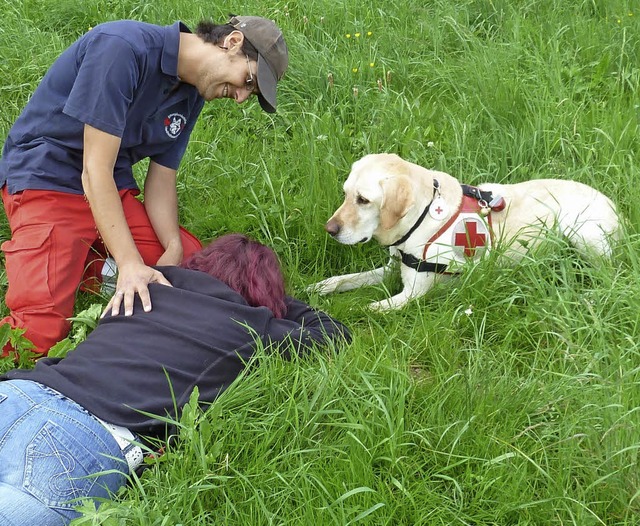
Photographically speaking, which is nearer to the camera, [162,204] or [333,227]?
[333,227]

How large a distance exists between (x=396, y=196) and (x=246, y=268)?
100cm

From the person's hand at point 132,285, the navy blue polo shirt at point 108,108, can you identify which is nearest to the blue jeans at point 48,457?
the person's hand at point 132,285

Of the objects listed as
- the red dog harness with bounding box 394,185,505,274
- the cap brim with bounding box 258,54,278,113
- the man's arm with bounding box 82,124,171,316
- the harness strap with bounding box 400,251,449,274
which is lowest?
the harness strap with bounding box 400,251,449,274

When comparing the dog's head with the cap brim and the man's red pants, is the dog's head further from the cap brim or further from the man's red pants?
the man's red pants

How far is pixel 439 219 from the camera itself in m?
3.48

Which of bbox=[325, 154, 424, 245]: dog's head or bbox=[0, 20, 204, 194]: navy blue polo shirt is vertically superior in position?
bbox=[0, 20, 204, 194]: navy blue polo shirt

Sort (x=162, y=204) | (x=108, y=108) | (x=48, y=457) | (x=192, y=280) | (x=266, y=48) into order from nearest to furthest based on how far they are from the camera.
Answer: (x=48, y=457) → (x=192, y=280) → (x=108, y=108) → (x=266, y=48) → (x=162, y=204)

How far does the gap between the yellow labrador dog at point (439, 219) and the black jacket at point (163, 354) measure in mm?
985

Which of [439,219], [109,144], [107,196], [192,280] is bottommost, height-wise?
[439,219]

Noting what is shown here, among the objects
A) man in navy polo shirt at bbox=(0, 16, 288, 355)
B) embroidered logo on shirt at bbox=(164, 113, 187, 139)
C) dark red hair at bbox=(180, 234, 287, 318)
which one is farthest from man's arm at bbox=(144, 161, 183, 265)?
dark red hair at bbox=(180, 234, 287, 318)

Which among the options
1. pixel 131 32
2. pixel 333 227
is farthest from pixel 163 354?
pixel 131 32

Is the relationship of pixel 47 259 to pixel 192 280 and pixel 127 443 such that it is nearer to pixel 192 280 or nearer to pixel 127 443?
pixel 192 280

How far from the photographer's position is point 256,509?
2.20 meters

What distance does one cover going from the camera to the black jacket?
2.28 metres
